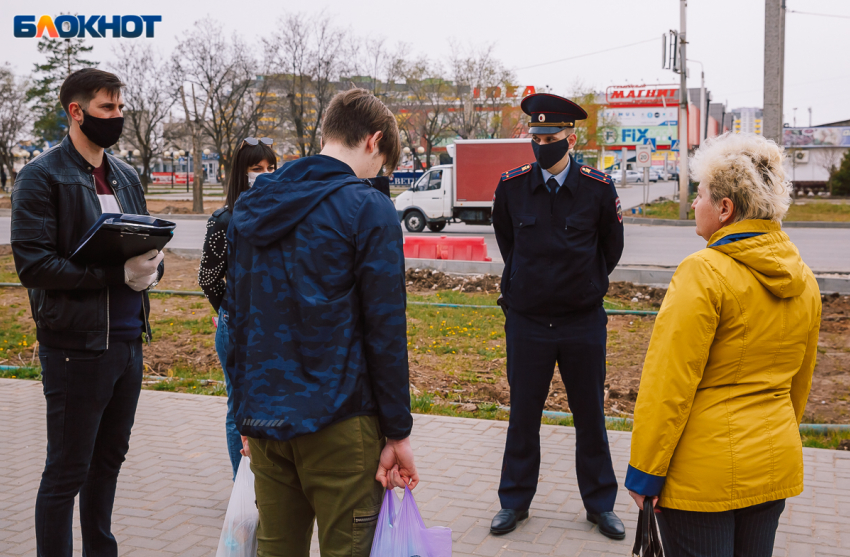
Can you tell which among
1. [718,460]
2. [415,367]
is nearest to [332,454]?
[718,460]

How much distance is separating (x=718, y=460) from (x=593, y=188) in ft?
6.78

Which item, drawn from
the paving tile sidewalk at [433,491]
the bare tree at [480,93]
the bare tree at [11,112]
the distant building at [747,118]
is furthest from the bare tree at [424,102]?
the distant building at [747,118]

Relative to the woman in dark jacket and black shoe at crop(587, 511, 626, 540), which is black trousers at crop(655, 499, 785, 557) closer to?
black shoe at crop(587, 511, 626, 540)

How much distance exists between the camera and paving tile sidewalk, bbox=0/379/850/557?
3.84 metres

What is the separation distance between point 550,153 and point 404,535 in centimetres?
239

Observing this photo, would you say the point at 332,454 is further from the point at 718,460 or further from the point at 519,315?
the point at 519,315

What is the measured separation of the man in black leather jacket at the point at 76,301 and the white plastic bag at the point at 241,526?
2.19 feet

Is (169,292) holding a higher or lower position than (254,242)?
lower

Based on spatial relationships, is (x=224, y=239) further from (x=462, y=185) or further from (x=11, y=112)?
(x=11, y=112)

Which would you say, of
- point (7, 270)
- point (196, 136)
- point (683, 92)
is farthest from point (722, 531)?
point (196, 136)

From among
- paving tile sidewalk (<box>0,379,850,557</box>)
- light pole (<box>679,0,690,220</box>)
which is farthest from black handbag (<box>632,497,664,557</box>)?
light pole (<box>679,0,690,220</box>)

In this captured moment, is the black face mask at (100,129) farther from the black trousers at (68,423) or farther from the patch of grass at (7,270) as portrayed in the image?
the patch of grass at (7,270)

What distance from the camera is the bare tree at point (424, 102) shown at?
141 ft

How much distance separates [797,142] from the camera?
78562mm
